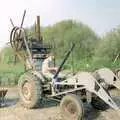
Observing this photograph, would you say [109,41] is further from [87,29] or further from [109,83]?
[109,83]

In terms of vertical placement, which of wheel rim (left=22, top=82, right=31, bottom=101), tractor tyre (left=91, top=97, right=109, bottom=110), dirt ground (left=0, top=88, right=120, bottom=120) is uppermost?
wheel rim (left=22, top=82, right=31, bottom=101)

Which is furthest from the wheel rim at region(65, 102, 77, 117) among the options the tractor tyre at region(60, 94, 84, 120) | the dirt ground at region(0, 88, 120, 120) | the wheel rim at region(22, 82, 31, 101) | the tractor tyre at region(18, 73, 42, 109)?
the wheel rim at region(22, 82, 31, 101)

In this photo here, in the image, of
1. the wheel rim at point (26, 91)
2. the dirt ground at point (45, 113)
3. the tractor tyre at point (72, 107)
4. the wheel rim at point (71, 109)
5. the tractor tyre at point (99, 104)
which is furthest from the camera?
the wheel rim at point (26, 91)

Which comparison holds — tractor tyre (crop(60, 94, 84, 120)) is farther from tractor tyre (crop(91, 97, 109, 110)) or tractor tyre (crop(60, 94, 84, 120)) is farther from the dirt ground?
tractor tyre (crop(91, 97, 109, 110))

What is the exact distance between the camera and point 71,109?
30.9ft

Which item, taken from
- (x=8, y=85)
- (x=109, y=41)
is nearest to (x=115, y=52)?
(x=109, y=41)

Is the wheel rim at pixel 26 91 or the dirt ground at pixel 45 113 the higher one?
the wheel rim at pixel 26 91

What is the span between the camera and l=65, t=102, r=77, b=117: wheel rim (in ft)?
30.5

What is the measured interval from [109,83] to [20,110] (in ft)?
9.24

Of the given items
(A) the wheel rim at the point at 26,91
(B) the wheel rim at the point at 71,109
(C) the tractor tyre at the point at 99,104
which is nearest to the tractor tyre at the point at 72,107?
(B) the wheel rim at the point at 71,109

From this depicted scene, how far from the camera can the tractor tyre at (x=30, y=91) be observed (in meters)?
10.8

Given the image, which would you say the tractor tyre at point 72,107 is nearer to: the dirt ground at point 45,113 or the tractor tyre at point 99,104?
the dirt ground at point 45,113

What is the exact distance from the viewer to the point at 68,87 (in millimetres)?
10359

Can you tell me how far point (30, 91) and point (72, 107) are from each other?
83.2 inches
